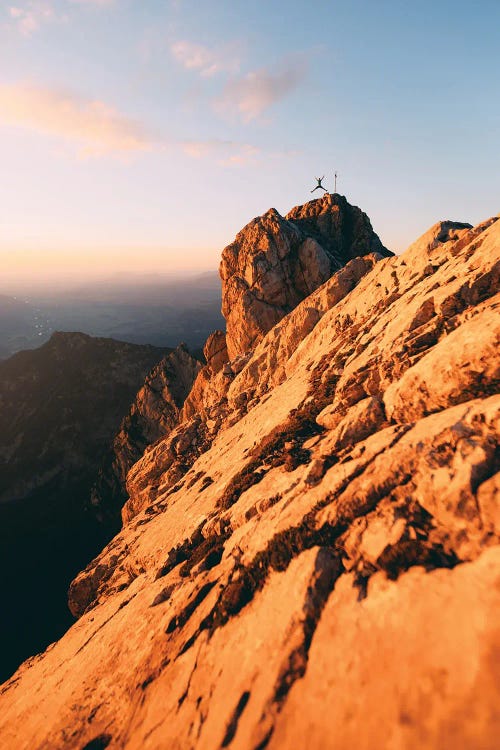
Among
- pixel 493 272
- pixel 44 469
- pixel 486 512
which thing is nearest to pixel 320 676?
pixel 486 512

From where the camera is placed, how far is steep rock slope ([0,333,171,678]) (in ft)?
187

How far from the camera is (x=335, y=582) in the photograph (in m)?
11.0

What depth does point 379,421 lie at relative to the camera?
53.9 ft

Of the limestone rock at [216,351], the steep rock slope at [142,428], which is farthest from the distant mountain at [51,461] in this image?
the limestone rock at [216,351]

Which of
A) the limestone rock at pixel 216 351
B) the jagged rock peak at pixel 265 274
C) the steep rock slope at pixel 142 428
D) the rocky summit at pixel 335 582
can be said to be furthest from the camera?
the steep rock slope at pixel 142 428

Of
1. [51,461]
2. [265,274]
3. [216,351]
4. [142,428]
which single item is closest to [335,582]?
[265,274]

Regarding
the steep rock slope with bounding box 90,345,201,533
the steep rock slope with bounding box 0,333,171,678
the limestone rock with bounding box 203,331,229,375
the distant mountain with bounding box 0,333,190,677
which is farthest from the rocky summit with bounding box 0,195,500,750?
the steep rock slope with bounding box 90,345,201,533

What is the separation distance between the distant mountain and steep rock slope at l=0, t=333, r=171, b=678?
215 millimetres

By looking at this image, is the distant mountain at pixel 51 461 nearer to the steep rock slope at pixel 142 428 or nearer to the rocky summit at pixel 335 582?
the steep rock slope at pixel 142 428

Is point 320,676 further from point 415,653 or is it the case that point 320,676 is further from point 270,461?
point 270,461

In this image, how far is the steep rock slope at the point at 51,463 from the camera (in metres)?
57.1

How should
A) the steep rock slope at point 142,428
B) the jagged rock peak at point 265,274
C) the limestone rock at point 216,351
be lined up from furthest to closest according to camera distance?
the steep rock slope at point 142,428
the limestone rock at point 216,351
the jagged rock peak at point 265,274

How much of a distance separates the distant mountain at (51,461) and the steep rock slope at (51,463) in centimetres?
22

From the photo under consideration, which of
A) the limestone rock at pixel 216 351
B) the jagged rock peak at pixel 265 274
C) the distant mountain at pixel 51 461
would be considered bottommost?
the distant mountain at pixel 51 461
